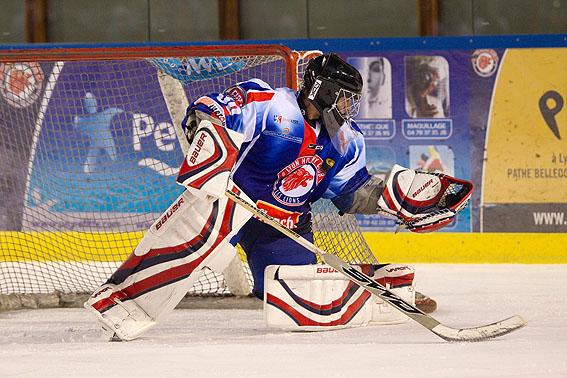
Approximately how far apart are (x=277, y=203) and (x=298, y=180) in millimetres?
113

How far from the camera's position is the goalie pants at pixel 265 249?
4.05 meters

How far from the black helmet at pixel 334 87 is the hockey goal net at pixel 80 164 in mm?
1568

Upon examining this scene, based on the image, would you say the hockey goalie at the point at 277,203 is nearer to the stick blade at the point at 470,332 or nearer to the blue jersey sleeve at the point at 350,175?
the blue jersey sleeve at the point at 350,175

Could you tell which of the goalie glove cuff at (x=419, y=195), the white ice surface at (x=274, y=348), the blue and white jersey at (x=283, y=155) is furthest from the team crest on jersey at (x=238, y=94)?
the white ice surface at (x=274, y=348)

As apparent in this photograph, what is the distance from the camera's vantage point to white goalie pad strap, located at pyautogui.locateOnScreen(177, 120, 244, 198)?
3482 millimetres

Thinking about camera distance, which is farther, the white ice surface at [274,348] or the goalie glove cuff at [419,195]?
the goalie glove cuff at [419,195]

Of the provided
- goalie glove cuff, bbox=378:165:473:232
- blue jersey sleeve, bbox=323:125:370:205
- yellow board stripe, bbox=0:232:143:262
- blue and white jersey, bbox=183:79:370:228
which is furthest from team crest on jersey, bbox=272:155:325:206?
yellow board stripe, bbox=0:232:143:262

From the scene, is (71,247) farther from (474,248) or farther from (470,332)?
(470,332)

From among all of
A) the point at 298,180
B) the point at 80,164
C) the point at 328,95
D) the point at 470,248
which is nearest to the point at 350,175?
the point at 298,180

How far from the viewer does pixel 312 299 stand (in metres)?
3.74

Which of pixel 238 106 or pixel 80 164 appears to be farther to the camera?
pixel 80 164

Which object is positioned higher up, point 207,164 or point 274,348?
point 207,164

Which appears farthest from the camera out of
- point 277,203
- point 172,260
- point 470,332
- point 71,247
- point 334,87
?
point 71,247

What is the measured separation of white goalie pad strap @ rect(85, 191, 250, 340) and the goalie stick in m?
0.10
